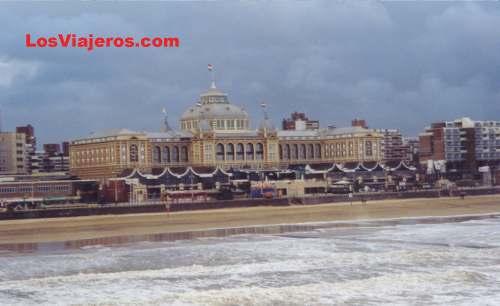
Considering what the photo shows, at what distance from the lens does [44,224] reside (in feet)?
220

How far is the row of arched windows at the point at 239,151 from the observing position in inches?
4914

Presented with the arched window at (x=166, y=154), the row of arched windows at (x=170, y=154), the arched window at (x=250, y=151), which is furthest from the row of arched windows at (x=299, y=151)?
the arched window at (x=166, y=154)

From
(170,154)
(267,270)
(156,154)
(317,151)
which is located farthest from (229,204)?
(317,151)

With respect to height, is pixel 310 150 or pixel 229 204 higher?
pixel 310 150

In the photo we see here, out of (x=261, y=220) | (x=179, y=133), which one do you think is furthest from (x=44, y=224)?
(x=179, y=133)

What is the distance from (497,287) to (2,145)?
107m

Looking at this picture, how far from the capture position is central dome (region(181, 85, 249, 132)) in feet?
431

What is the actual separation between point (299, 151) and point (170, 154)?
22149mm

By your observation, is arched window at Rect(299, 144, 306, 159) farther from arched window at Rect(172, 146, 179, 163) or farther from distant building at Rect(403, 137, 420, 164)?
distant building at Rect(403, 137, 420, 164)

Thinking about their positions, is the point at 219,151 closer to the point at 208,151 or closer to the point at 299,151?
the point at 208,151

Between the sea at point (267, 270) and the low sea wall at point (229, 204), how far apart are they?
28.0 meters

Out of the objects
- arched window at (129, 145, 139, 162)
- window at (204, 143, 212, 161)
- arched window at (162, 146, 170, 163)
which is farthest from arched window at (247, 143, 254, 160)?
arched window at (129, 145, 139, 162)

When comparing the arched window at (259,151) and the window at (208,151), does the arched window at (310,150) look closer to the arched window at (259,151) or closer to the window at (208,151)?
the arched window at (259,151)

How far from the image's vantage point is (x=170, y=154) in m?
123
